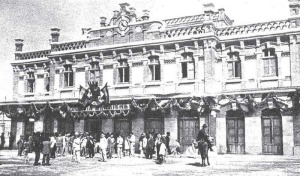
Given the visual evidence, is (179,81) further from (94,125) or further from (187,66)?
(94,125)

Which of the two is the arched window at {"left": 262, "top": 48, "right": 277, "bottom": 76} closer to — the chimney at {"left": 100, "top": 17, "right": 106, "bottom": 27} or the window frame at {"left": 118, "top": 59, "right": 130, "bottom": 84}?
the window frame at {"left": 118, "top": 59, "right": 130, "bottom": 84}

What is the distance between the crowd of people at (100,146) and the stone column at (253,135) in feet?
14.1

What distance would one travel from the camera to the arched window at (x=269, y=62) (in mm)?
22719

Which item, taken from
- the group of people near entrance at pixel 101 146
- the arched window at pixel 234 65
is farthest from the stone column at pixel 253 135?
the group of people near entrance at pixel 101 146

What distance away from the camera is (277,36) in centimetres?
2244

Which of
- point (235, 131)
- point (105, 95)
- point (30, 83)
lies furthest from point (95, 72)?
point (235, 131)

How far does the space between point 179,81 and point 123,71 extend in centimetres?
445

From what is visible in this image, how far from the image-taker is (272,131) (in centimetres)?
2233

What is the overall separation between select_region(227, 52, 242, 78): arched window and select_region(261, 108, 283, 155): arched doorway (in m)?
2.96

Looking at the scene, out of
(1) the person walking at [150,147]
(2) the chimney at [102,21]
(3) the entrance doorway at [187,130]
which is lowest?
(1) the person walking at [150,147]

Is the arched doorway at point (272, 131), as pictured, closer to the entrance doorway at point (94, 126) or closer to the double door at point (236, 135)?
the double door at point (236, 135)

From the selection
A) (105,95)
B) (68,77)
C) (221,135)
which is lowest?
(221,135)

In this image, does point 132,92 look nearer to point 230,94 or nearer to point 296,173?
point 230,94

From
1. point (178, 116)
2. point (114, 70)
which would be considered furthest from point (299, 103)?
point (114, 70)
